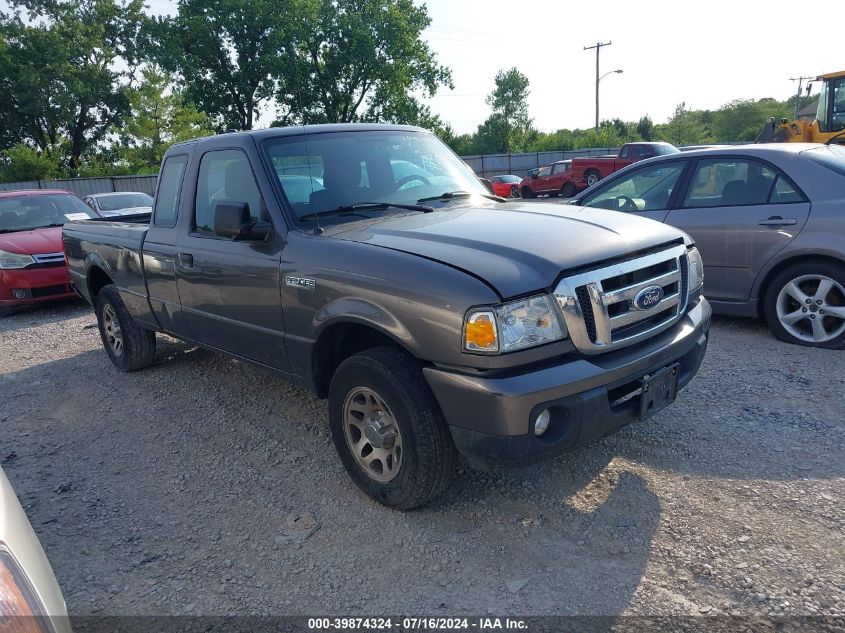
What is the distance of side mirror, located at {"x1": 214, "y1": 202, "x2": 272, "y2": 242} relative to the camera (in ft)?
11.3

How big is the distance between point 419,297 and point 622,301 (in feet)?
3.05

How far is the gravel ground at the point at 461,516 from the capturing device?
8.57 ft

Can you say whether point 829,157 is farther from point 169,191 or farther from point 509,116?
point 509,116

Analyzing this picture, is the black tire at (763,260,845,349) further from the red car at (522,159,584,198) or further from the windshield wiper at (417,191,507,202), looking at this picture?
the red car at (522,159,584,198)

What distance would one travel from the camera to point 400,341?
2.88m

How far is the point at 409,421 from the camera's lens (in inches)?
113

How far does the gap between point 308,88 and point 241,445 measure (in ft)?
134

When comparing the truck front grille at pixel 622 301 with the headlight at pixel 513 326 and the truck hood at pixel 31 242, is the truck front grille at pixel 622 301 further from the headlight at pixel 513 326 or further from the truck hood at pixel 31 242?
the truck hood at pixel 31 242

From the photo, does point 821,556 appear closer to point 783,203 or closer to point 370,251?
point 370,251

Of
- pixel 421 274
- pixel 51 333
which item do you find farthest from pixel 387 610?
pixel 51 333

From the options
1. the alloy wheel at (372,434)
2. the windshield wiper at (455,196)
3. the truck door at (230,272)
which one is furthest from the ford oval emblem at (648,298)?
the truck door at (230,272)

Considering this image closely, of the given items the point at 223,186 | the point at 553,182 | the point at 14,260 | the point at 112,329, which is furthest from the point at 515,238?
the point at 553,182

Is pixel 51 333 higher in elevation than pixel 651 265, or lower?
lower

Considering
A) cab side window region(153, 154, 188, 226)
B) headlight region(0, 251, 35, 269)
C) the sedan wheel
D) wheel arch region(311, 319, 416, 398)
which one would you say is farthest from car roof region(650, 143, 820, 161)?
headlight region(0, 251, 35, 269)
